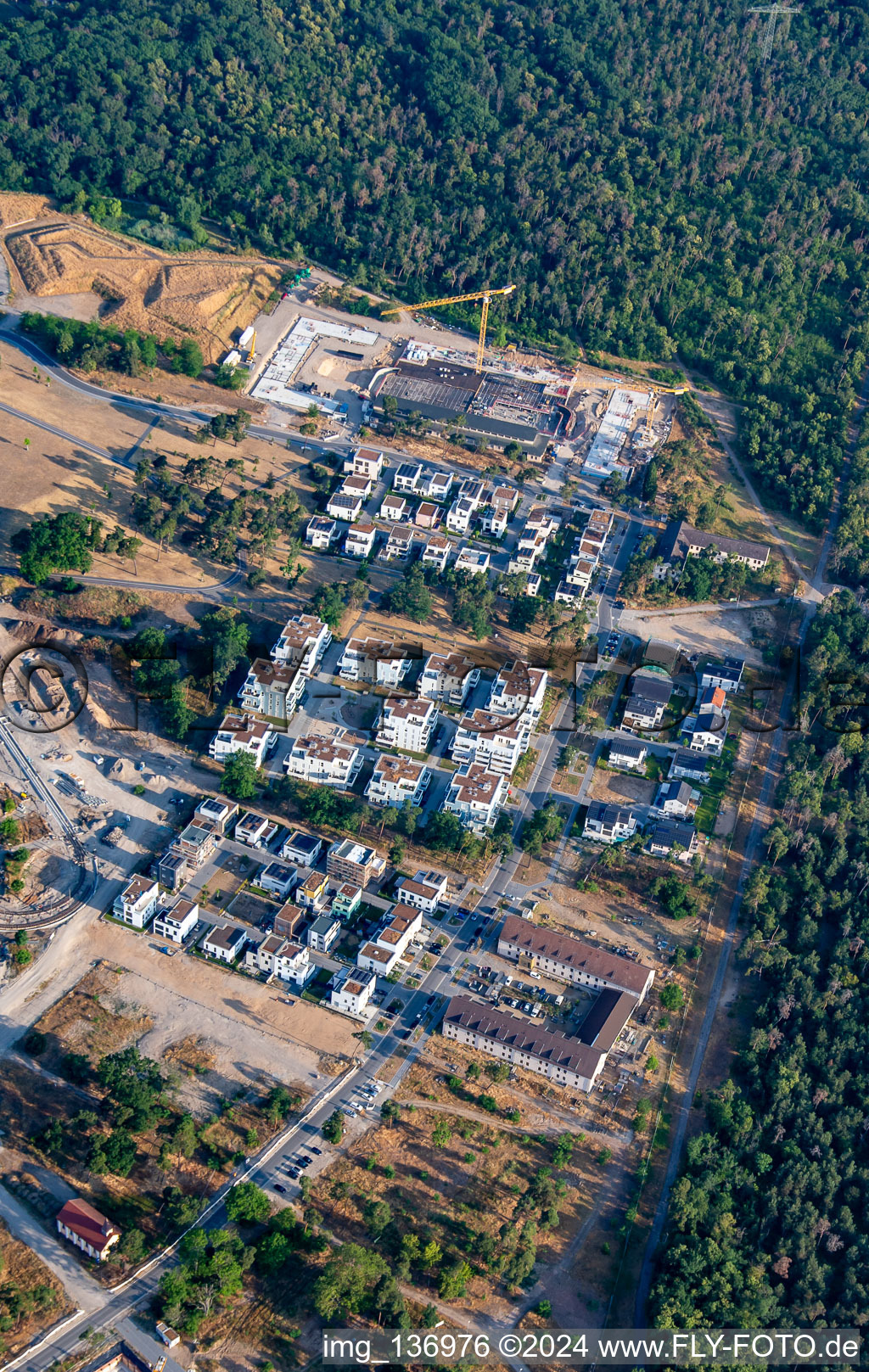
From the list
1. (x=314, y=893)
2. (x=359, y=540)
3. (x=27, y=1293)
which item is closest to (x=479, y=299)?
(x=359, y=540)

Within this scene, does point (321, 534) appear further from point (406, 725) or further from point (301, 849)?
point (301, 849)

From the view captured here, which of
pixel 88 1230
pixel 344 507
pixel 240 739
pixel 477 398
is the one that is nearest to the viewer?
pixel 88 1230

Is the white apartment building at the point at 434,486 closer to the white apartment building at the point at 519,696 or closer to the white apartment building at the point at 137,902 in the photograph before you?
the white apartment building at the point at 519,696

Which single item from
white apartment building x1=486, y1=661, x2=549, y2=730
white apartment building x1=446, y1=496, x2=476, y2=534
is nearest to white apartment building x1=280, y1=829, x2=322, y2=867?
white apartment building x1=486, y1=661, x2=549, y2=730

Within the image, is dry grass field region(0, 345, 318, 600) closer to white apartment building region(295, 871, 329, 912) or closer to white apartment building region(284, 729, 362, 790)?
white apartment building region(284, 729, 362, 790)

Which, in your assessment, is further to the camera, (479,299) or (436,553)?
(479,299)

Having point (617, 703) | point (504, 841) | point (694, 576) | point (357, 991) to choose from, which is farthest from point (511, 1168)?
point (694, 576)

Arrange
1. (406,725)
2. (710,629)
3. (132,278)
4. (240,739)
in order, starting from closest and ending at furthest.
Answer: (240,739) → (406,725) → (710,629) → (132,278)

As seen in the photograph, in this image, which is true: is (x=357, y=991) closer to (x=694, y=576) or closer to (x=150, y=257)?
(x=694, y=576)
